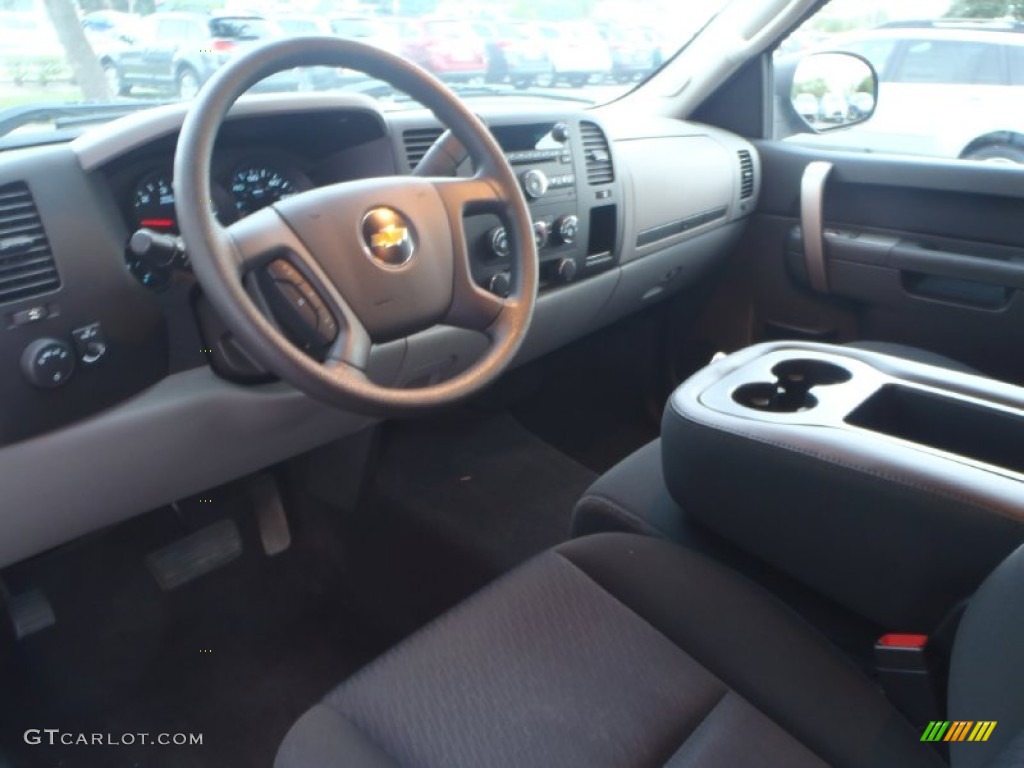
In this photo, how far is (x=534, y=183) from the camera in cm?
165

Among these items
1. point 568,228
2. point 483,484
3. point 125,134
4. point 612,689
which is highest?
point 125,134

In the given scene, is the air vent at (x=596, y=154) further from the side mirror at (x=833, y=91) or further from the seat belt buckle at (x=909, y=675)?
the seat belt buckle at (x=909, y=675)

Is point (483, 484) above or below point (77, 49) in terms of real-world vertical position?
below

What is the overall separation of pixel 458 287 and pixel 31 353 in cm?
52

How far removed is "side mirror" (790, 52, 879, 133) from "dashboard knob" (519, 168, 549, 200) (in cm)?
104

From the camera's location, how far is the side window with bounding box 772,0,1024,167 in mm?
1917

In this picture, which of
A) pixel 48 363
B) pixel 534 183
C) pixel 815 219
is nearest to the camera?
pixel 48 363

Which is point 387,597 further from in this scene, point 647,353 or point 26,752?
point 647,353

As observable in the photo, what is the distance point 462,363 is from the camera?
5.40 feet

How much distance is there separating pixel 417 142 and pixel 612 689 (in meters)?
0.87

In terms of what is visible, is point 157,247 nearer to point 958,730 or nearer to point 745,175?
point 958,730

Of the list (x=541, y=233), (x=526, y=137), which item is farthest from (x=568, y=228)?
(x=526, y=137)

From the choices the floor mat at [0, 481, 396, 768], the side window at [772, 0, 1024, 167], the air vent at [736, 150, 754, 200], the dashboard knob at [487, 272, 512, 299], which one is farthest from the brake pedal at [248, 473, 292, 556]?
the side window at [772, 0, 1024, 167]

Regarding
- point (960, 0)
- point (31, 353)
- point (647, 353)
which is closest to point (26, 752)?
point (31, 353)
